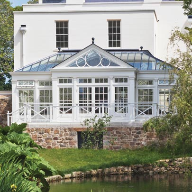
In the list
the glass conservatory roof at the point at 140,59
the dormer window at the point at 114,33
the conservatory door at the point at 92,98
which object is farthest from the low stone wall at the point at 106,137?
Result: the dormer window at the point at 114,33

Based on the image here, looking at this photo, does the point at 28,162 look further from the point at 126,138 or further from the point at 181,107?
the point at 126,138

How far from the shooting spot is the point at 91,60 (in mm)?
31469

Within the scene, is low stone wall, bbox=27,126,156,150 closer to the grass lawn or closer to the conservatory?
the conservatory

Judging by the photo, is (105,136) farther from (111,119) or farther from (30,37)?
(30,37)

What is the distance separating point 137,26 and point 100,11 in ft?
7.90

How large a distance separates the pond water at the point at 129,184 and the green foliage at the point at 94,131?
504 centimetres

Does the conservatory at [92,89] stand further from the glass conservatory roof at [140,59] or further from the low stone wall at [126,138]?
the low stone wall at [126,138]

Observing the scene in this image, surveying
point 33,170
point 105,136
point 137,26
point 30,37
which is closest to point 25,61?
point 30,37

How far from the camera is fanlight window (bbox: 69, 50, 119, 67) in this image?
31266 mm

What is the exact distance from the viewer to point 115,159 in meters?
26.1

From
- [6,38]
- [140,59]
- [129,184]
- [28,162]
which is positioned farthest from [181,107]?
[6,38]

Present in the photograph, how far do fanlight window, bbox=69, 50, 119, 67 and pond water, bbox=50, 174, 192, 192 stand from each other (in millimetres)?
8640

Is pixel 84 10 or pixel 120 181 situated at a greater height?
pixel 84 10

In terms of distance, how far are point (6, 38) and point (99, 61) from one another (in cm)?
1660
